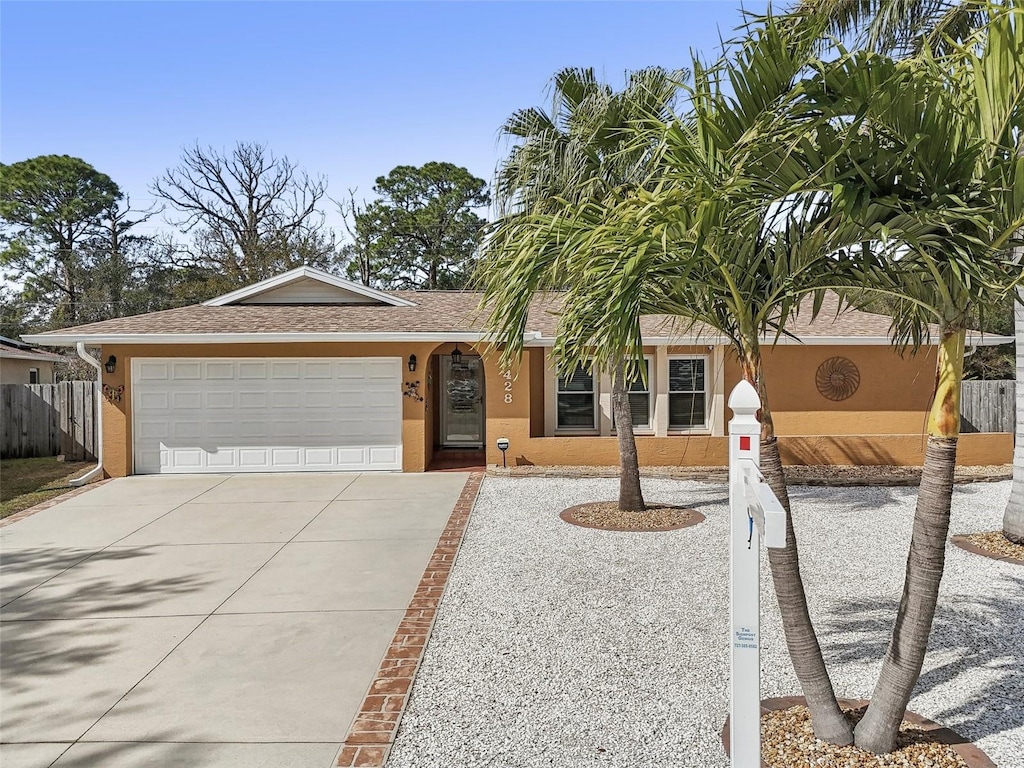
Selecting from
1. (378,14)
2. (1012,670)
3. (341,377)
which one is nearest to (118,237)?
(341,377)

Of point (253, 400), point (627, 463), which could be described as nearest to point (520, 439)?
point (627, 463)

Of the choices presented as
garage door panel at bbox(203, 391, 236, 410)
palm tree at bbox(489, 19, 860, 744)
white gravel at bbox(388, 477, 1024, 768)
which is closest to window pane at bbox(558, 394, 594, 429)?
white gravel at bbox(388, 477, 1024, 768)

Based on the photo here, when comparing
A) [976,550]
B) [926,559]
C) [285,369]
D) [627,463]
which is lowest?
[976,550]

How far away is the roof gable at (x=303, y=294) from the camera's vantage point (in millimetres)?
14305

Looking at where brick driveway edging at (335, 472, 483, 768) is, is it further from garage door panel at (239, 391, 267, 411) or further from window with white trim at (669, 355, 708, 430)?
window with white trim at (669, 355, 708, 430)

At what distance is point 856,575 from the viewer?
21.2 feet

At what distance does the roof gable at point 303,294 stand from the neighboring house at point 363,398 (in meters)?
1.25

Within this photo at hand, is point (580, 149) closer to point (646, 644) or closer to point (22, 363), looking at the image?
point (646, 644)

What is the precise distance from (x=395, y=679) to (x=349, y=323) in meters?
9.12

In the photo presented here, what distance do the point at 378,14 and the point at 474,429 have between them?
29.6 feet

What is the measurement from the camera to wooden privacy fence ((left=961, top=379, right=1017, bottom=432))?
14.9 m

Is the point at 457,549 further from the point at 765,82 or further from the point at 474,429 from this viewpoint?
the point at 474,429

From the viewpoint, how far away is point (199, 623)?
539 cm

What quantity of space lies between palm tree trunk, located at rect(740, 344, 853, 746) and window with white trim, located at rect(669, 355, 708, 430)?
33.5 ft
